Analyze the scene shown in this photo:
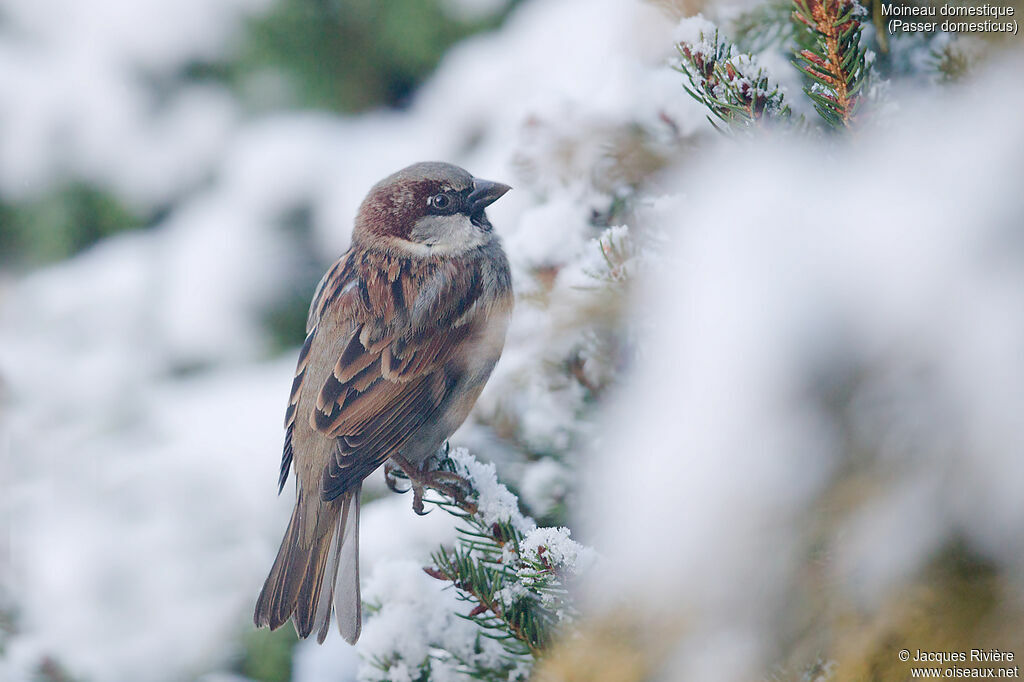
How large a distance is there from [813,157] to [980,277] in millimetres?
264

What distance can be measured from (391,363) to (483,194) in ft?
1.22

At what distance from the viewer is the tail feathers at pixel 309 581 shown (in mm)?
1106

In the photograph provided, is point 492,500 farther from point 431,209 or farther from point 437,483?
point 431,209

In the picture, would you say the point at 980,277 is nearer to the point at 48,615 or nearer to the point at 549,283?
the point at 549,283

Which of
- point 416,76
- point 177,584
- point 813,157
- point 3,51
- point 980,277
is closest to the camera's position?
point 980,277

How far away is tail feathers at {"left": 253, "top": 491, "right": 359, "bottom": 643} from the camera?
1.11 meters

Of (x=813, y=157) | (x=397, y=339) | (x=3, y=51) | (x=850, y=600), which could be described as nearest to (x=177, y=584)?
(x=397, y=339)

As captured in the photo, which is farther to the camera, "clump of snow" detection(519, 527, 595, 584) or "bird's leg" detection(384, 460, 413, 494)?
"bird's leg" detection(384, 460, 413, 494)

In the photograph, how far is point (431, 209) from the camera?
1.49 metres

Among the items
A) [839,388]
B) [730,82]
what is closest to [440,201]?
[730,82]

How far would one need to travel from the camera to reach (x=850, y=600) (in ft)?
3.15

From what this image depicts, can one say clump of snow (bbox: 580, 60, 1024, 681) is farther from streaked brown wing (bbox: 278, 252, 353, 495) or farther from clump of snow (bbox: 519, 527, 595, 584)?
streaked brown wing (bbox: 278, 252, 353, 495)

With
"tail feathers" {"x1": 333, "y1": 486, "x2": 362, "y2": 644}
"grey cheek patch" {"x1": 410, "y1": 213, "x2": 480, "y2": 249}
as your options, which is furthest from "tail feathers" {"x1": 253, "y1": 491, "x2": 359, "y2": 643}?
→ "grey cheek patch" {"x1": 410, "y1": 213, "x2": 480, "y2": 249}

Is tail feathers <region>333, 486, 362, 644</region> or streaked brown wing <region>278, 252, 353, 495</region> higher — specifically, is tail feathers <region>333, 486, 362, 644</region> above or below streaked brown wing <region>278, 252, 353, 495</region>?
below
